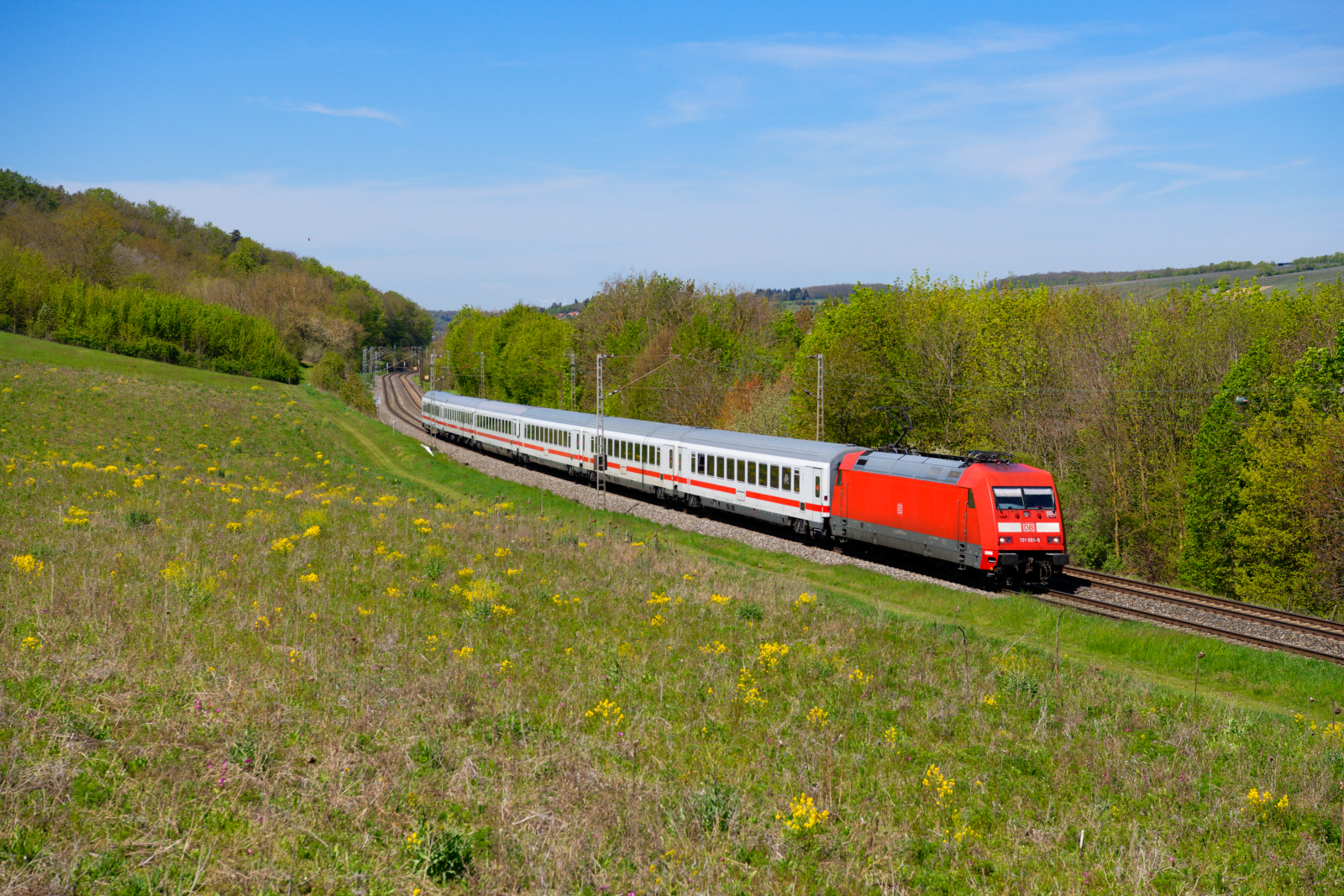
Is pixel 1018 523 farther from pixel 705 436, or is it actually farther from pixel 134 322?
pixel 134 322

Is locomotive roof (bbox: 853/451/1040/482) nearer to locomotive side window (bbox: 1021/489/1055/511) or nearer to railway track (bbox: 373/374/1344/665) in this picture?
locomotive side window (bbox: 1021/489/1055/511)

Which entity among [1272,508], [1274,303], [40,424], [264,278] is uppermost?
[264,278]

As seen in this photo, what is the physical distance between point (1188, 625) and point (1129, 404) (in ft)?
88.4

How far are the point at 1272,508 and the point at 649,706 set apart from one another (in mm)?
35801

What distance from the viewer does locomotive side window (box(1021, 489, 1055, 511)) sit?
73.4ft

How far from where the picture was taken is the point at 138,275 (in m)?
109

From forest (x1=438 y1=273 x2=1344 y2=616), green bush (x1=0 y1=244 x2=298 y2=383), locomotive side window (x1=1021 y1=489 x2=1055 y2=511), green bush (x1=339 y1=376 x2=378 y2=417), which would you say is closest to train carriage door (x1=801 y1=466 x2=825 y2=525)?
locomotive side window (x1=1021 y1=489 x2=1055 y2=511)

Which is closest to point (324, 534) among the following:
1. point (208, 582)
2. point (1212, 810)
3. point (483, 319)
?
point (208, 582)

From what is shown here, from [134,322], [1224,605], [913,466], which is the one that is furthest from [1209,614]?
[134,322]

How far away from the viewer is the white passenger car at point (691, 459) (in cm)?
2923

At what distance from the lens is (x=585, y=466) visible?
44.6m

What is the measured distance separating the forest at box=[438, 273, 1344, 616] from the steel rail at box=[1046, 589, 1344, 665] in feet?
51.2

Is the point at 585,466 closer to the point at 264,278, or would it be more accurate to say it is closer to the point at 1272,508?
the point at 1272,508

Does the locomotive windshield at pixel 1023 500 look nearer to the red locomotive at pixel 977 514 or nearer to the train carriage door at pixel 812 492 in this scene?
the red locomotive at pixel 977 514
